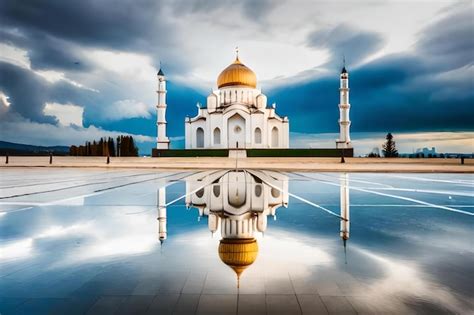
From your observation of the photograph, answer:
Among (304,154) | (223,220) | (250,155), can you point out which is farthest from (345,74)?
(223,220)

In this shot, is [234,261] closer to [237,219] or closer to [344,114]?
[237,219]

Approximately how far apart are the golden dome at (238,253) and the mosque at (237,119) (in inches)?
1699

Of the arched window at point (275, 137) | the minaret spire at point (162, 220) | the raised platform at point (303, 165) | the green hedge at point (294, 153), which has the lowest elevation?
the minaret spire at point (162, 220)

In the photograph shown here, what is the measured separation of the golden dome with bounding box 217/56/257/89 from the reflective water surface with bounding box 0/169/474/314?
4470cm

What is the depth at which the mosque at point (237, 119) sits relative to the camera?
1884 inches

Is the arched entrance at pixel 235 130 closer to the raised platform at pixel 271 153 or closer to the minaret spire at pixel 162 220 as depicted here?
the raised platform at pixel 271 153

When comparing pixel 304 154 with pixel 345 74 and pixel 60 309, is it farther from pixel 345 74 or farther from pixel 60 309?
pixel 60 309

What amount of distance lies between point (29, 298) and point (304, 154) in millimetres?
38792

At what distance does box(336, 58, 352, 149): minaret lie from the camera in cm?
4756

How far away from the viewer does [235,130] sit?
48.9 m

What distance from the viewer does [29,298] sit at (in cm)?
254

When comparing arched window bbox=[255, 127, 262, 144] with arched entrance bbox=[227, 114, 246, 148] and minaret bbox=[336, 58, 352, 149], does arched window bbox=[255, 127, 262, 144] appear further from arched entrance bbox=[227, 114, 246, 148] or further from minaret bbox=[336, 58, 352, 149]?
minaret bbox=[336, 58, 352, 149]

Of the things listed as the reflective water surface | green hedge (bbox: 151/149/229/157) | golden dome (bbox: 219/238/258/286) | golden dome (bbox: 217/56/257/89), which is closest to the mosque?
golden dome (bbox: 217/56/257/89)

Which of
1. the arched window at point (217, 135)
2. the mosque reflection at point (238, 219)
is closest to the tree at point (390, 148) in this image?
the arched window at point (217, 135)
